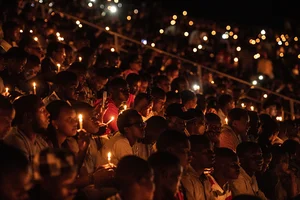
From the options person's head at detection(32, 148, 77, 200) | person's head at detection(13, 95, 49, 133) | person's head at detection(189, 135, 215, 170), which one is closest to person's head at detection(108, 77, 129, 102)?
person's head at detection(189, 135, 215, 170)

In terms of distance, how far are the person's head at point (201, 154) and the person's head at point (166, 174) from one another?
130cm

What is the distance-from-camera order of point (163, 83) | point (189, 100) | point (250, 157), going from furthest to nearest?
point (163, 83) → point (189, 100) → point (250, 157)

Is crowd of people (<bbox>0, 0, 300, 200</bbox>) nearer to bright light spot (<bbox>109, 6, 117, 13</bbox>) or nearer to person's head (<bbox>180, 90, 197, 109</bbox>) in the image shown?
person's head (<bbox>180, 90, 197, 109</bbox>)

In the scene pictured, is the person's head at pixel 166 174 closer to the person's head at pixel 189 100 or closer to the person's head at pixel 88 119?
the person's head at pixel 88 119

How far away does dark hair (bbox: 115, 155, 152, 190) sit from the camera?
14.7ft

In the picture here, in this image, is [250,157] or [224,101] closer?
[250,157]

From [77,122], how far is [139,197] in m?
1.88

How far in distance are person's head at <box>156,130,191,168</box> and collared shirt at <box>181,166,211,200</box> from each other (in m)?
0.22

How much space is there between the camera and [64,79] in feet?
25.1

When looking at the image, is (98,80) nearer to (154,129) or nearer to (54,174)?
(154,129)

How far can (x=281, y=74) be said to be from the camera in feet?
64.3

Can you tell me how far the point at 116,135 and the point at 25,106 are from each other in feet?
4.16

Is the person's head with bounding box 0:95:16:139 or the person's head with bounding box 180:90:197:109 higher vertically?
the person's head with bounding box 180:90:197:109

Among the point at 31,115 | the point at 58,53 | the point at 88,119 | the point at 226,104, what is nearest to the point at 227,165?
the point at 88,119
